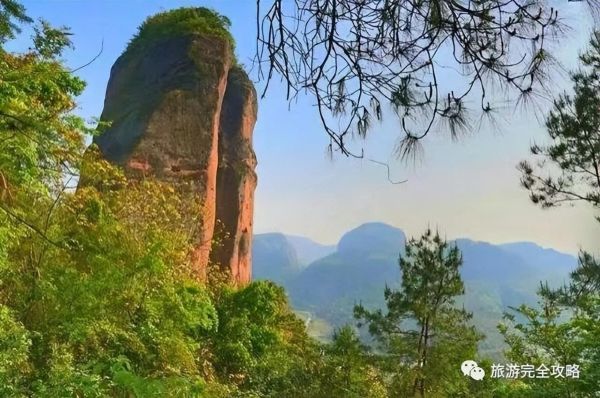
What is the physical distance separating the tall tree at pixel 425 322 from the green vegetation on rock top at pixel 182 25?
489 inches

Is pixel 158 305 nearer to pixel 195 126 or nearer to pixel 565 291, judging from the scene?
pixel 565 291

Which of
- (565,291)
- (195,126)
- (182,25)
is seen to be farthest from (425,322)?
(182,25)

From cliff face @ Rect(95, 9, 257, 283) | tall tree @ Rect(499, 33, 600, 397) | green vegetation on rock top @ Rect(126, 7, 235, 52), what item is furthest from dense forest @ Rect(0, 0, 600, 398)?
green vegetation on rock top @ Rect(126, 7, 235, 52)

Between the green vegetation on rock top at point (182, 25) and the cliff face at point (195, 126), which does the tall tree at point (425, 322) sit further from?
the green vegetation on rock top at point (182, 25)

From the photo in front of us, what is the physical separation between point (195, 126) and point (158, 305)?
37.9 ft

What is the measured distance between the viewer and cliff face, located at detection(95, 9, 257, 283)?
59.7ft

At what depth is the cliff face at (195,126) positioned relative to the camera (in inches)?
716

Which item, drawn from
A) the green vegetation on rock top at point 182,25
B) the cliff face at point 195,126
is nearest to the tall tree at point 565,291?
the cliff face at point 195,126

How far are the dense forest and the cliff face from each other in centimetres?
546

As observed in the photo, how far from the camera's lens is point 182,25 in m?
21.4

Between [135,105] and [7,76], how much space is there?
13.7m

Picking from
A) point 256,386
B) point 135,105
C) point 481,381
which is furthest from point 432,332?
point 135,105

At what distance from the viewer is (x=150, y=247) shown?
349 inches

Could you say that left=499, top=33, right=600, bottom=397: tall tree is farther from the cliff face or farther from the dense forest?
the cliff face
